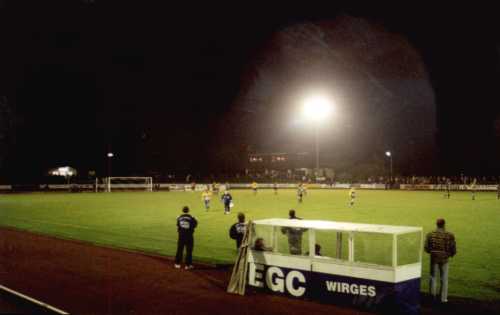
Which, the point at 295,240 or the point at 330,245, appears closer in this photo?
the point at 295,240

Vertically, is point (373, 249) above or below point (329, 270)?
below

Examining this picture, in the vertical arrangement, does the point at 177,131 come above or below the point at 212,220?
above

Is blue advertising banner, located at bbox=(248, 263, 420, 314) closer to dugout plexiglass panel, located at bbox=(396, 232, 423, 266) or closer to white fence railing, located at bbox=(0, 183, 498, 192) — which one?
dugout plexiglass panel, located at bbox=(396, 232, 423, 266)

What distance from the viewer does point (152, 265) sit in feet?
50.2

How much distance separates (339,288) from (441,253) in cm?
245

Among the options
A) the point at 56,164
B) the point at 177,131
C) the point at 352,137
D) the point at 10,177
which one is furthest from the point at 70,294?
the point at 352,137

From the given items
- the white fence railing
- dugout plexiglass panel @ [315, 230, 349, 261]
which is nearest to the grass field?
dugout plexiglass panel @ [315, 230, 349, 261]

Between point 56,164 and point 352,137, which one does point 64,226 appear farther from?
point 352,137

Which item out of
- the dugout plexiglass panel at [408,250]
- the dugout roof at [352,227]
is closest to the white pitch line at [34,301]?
the dugout roof at [352,227]

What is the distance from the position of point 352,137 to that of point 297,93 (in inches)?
1591

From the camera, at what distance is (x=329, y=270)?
1066 cm

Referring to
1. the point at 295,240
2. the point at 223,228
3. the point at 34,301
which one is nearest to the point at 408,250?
the point at 295,240

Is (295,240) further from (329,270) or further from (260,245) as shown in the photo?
(329,270)

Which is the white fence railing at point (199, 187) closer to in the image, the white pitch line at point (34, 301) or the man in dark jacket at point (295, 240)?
the white pitch line at point (34, 301)
